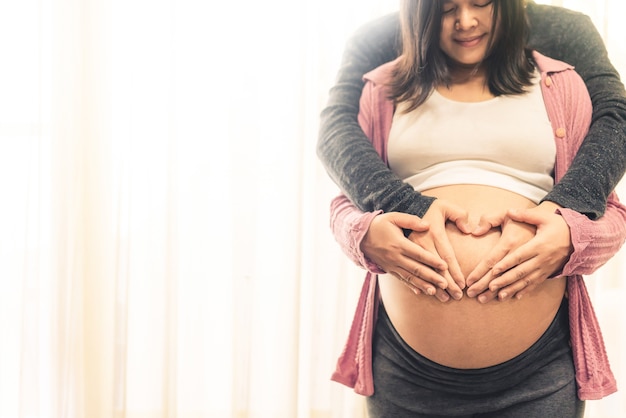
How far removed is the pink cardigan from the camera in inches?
38.6

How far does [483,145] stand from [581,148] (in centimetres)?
15

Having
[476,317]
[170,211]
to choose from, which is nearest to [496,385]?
[476,317]

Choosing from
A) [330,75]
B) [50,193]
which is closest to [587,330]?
[330,75]

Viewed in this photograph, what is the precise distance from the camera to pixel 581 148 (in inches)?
40.7

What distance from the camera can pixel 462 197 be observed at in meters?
1.05

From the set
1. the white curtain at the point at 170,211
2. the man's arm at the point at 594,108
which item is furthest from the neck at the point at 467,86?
the white curtain at the point at 170,211

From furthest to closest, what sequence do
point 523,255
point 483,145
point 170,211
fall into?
point 170,211 < point 483,145 < point 523,255

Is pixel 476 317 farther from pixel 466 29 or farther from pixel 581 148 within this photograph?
pixel 466 29

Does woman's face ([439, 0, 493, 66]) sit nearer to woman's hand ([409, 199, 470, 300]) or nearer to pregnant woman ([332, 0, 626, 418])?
pregnant woman ([332, 0, 626, 418])

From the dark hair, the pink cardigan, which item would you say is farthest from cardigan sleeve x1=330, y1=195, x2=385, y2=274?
the dark hair

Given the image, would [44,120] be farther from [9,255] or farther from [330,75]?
[330,75]

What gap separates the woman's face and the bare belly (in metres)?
0.25

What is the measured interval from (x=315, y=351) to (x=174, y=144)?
671 mm

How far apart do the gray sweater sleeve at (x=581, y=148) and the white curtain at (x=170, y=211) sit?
0.46m
